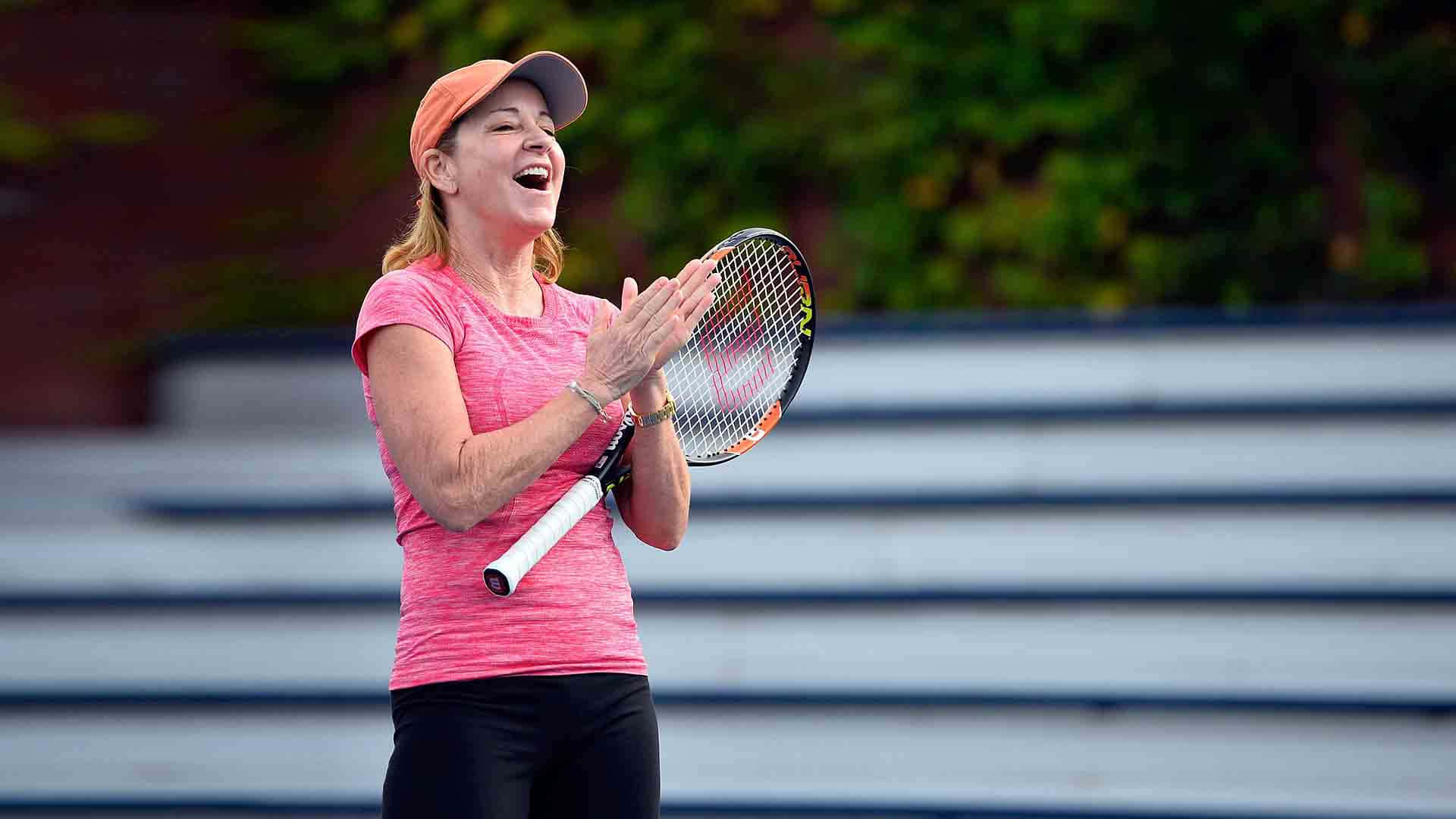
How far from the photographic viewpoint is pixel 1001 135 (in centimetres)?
457

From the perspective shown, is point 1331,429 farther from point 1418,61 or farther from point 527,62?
point 527,62

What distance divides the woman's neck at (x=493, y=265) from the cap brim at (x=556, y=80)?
0.15m

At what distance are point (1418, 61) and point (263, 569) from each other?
3.49m

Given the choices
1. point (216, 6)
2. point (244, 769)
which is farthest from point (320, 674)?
point (216, 6)

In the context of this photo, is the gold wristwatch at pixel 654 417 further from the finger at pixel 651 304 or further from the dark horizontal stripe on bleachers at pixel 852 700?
the dark horizontal stripe on bleachers at pixel 852 700

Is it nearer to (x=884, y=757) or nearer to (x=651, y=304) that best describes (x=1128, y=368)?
(x=884, y=757)

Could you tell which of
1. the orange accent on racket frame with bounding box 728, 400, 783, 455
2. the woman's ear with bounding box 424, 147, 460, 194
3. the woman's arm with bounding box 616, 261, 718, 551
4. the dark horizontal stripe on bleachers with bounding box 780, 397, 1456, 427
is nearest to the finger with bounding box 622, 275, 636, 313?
the woman's arm with bounding box 616, 261, 718, 551

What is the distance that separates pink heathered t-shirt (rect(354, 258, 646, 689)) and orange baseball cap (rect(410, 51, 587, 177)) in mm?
145

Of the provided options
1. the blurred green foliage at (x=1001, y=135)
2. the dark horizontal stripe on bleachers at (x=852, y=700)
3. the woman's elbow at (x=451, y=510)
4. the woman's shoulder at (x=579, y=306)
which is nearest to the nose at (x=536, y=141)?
the woman's shoulder at (x=579, y=306)

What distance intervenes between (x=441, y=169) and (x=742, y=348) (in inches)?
25.4

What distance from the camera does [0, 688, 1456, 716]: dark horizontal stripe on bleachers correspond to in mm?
3365

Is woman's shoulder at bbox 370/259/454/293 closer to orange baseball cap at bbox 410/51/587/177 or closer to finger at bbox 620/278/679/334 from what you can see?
orange baseball cap at bbox 410/51/587/177

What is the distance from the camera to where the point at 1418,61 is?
4.28m

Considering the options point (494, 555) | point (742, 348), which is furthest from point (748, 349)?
point (494, 555)
